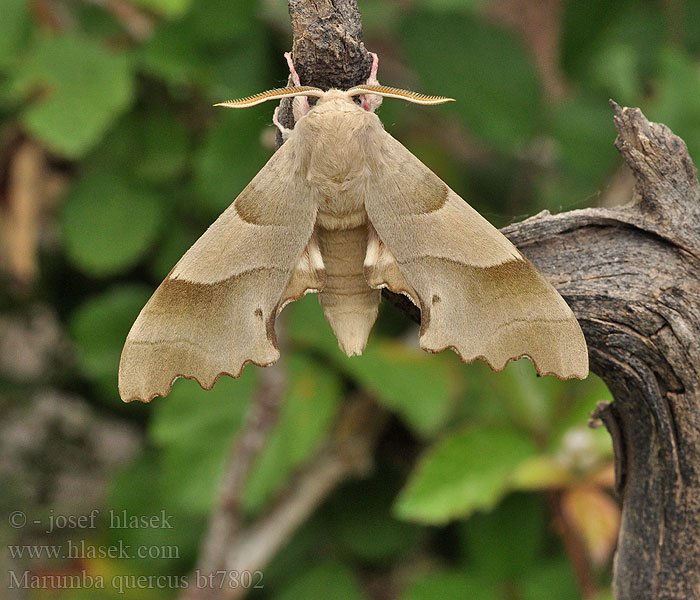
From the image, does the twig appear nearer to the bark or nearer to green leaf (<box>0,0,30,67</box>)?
the bark

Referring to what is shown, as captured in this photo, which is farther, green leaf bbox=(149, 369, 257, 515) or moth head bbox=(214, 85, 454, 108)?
green leaf bbox=(149, 369, 257, 515)

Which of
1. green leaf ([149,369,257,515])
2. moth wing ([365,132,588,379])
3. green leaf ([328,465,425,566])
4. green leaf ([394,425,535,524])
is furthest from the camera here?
green leaf ([328,465,425,566])

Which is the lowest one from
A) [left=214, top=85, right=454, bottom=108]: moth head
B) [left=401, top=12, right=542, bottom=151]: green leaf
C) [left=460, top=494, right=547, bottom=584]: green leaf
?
[left=460, top=494, right=547, bottom=584]: green leaf

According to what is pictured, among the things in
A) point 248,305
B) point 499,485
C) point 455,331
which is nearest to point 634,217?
point 455,331

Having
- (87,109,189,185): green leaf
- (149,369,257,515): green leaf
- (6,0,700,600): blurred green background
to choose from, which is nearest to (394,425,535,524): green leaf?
(6,0,700,600): blurred green background

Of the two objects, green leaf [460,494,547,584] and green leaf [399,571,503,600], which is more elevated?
green leaf [460,494,547,584]

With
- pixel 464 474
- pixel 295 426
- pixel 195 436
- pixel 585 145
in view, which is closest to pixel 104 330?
pixel 195 436

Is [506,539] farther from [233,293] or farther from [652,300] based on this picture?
[233,293]
